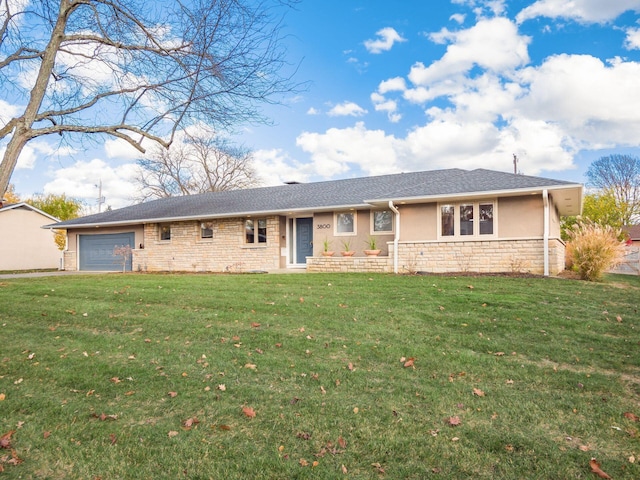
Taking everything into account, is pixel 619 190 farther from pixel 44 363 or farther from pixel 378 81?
pixel 44 363

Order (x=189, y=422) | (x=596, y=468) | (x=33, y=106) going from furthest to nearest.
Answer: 1. (x=33, y=106)
2. (x=189, y=422)
3. (x=596, y=468)

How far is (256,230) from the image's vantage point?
17953mm

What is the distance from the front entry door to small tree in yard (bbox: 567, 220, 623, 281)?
31.7ft

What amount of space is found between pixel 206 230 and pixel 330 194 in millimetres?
6216

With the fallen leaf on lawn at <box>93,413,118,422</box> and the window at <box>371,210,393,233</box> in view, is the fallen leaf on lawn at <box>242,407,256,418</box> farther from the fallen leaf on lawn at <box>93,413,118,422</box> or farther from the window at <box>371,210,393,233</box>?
the window at <box>371,210,393,233</box>

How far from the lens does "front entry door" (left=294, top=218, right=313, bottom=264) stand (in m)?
17.4

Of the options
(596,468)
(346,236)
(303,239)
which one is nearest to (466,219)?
(346,236)

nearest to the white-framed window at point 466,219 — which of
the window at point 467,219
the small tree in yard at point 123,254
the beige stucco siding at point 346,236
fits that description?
the window at point 467,219

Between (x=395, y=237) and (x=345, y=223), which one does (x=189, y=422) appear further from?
(x=345, y=223)

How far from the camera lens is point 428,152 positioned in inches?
1033

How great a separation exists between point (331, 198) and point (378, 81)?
520 cm

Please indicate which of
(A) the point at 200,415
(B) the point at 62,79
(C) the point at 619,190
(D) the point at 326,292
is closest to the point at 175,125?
(B) the point at 62,79

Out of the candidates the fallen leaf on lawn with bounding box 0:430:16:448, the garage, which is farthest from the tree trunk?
the garage

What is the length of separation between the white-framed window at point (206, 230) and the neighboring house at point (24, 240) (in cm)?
1455
